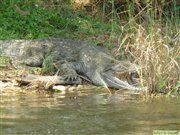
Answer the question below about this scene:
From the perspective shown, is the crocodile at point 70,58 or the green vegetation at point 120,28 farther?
the crocodile at point 70,58

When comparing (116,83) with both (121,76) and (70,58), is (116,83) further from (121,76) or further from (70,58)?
(70,58)

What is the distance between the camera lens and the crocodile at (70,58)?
9141mm

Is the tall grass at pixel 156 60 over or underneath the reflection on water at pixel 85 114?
over

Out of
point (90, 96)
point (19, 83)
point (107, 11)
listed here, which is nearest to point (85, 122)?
point (90, 96)

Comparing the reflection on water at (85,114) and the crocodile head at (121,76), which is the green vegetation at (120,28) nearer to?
the crocodile head at (121,76)

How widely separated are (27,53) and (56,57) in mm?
571

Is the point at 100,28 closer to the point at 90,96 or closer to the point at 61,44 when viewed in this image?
the point at 61,44

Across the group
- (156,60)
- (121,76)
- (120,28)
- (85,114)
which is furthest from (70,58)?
(85,114)

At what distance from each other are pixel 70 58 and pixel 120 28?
5.42 ft

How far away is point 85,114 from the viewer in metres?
6.63

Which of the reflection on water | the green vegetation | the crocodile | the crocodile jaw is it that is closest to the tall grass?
the green vegetation

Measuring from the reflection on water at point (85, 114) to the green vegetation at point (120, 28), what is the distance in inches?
16.6

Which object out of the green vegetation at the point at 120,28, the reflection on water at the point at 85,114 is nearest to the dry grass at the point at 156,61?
the green vegetation at the point at 120,28

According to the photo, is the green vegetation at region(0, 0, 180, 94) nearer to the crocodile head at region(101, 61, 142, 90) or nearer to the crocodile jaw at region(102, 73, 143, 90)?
the crocodile head at region(101, 61, 142, 90)
